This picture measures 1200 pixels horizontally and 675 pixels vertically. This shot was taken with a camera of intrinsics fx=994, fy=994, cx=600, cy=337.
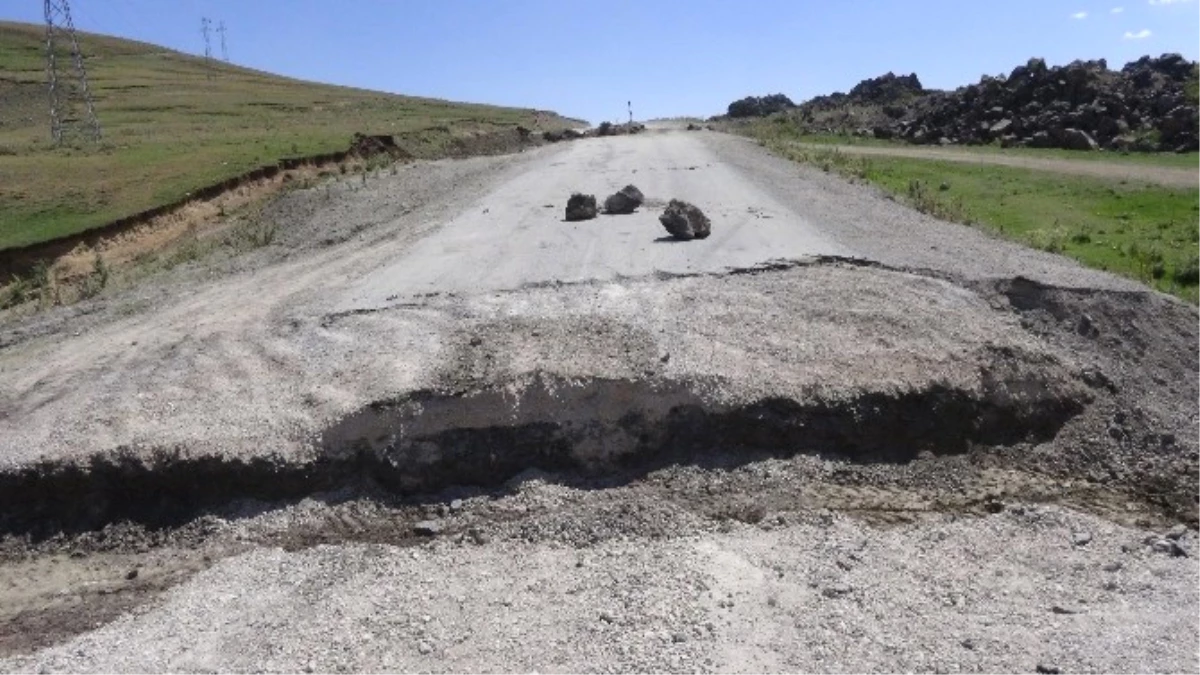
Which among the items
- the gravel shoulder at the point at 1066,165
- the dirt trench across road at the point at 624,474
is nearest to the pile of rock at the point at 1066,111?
the gravel shoulder at the point at 1066,165

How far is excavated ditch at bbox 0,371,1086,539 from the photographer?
9016mm

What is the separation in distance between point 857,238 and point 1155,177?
58.3ft

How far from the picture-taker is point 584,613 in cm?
698

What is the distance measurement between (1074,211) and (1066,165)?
11923mm

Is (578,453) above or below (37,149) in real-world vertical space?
below

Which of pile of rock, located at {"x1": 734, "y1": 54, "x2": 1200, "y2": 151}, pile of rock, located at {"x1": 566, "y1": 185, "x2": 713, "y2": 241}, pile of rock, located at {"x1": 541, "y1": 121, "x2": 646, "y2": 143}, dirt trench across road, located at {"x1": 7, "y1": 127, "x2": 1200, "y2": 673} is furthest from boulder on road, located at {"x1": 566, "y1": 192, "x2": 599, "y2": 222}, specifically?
pile of rock, located at {"x1": 541, "y1": 121, "x2": 646, "y2": 143}

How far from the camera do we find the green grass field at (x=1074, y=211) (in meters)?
16.0

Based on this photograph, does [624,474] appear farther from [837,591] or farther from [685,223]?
[685,223]

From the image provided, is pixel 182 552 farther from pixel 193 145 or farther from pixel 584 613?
pixel 193 145

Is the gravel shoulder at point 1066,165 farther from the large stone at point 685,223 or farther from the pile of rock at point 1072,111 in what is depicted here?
the large stone at point 685,223

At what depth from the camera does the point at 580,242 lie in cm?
1552

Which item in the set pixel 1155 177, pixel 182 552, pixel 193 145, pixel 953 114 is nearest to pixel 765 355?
pixel 182 552

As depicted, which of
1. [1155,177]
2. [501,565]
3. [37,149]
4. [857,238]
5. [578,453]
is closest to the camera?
[501,565]

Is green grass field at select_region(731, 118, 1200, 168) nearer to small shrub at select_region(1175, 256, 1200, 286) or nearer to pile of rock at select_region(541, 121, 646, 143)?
pile of rock at select_region(541, 121, 646, 143)
